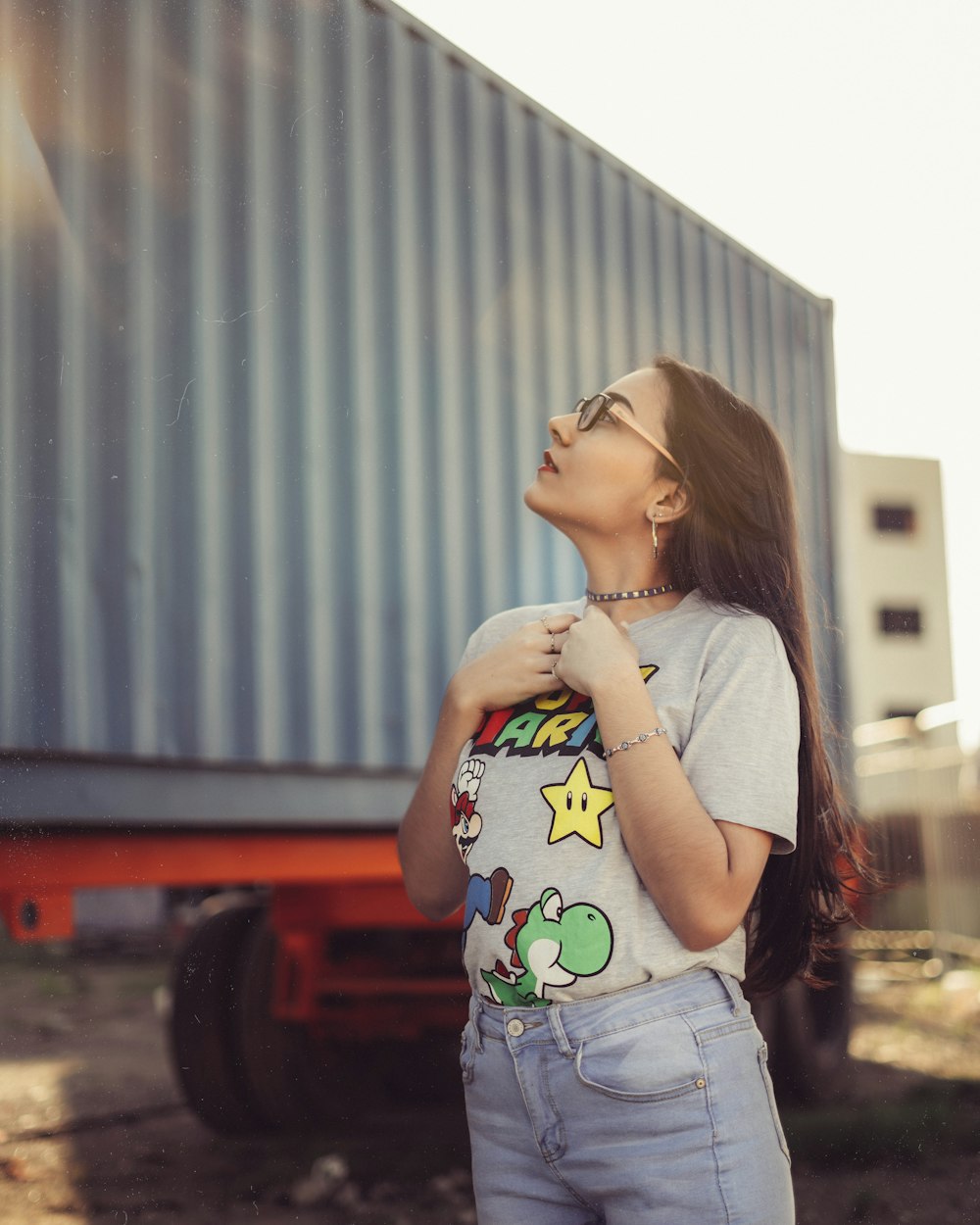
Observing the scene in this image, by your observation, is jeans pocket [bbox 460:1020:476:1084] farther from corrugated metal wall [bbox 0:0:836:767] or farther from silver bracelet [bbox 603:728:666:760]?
corrugated metal wall [bbox 0:0:836:767]

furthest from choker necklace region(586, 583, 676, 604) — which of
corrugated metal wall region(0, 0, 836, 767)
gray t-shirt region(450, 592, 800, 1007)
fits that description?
corrugated metal wall region(0, 0, 836, 767)

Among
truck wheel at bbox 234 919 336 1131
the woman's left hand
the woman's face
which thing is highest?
the woman's face

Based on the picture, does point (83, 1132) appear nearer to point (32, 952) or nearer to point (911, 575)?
point (911, 575)

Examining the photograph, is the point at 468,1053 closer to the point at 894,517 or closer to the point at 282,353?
the point at 282,353

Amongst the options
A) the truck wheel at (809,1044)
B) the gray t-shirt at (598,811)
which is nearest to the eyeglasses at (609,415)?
the gray t-shirt at (598,811)

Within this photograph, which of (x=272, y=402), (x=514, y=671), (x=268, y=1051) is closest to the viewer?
(x=514, y=671)

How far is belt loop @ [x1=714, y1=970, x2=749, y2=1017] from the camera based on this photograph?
136 centimetres

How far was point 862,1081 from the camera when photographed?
17.0 ft

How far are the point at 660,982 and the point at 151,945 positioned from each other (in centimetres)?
1061

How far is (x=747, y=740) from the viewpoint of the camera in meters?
1.36

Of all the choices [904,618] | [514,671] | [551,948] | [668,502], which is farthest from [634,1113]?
[904,618]

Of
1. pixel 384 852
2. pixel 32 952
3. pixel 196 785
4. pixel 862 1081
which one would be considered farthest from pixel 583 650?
pixel 32 952

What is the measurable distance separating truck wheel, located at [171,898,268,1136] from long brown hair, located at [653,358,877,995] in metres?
2.58

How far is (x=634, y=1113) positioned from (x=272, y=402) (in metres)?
2.11
